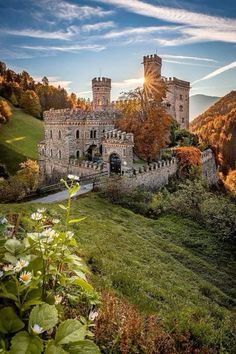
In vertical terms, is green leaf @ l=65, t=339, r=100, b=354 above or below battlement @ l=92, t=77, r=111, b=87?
below

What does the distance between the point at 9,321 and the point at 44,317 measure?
1.29 feet

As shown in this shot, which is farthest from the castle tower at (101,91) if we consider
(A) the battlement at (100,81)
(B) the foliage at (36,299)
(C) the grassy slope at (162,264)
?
(B) the foliage at (36,299)

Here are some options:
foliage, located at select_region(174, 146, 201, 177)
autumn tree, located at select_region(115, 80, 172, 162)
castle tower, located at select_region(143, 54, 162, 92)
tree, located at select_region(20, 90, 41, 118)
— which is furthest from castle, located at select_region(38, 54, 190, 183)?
tree, located at select_region(20, 90, 41, 118)

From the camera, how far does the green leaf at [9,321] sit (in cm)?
329

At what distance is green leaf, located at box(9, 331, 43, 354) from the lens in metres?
2.97

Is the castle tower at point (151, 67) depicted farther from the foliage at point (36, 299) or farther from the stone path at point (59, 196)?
the foliage at point (36, 299)

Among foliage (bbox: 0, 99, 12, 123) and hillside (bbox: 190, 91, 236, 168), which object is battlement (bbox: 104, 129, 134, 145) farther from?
hillside (bbox: 190, 91, 236, 168)

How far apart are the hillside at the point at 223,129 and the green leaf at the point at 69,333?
69824 millimetres

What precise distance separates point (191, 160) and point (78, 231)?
25.2m

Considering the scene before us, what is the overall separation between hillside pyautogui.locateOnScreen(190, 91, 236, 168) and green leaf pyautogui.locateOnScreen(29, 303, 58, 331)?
69879 millimetres

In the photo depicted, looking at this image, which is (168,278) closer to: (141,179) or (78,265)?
(78,265)

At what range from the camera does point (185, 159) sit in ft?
124

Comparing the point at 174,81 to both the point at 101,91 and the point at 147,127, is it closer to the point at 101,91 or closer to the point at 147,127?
the point at 101,91

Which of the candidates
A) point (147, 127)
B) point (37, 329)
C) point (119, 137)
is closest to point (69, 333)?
point (37, 329)
